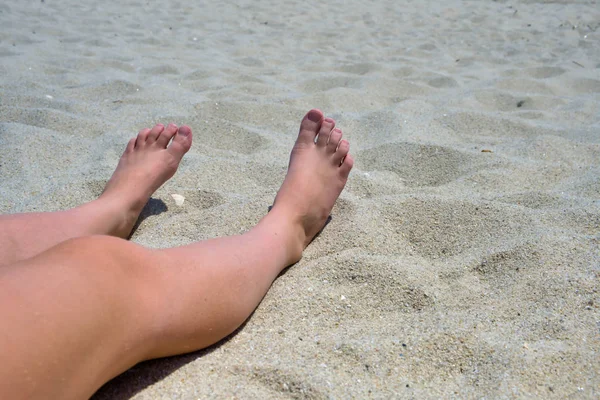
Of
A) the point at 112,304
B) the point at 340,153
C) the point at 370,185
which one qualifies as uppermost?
the point at 112,304

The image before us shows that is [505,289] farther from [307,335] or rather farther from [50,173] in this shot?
[50,173]

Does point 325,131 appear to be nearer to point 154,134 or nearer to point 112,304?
point 154,134

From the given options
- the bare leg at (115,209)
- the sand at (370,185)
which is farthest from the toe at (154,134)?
the sand at (370,185)

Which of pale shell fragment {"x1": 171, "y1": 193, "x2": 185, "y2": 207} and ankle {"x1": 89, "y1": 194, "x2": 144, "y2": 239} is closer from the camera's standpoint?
ankle {"x1": 89, "y1": 194, "x2": 144, "y2": 239}

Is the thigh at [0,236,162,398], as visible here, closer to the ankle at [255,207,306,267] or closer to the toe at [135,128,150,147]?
the ankle at [255,207,306,267]

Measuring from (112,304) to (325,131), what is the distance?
107 centimetres

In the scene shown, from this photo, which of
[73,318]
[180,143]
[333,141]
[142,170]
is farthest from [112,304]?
[333,141]

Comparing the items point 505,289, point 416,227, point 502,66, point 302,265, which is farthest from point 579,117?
point 302,265

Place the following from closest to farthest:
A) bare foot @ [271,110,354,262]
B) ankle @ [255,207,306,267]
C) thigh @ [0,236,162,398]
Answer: thigh @ [0,236,162,398] → ankle @ [255,207,306,267] → bare foot @ [271,110,354,262]

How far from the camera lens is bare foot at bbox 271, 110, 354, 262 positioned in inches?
57.0

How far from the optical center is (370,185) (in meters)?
1.71

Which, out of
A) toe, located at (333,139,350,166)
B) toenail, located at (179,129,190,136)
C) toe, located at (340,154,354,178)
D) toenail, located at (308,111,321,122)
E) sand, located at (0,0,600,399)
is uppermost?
toenail, located at (308,111,321,122)

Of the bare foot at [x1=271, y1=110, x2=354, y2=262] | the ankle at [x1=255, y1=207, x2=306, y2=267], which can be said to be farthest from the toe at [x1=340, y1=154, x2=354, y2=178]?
the ankle at [x1=255, y1=207, x2=306, y2=267]

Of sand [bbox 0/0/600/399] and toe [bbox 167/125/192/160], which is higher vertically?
toe [bbox 167/125/192/160]
